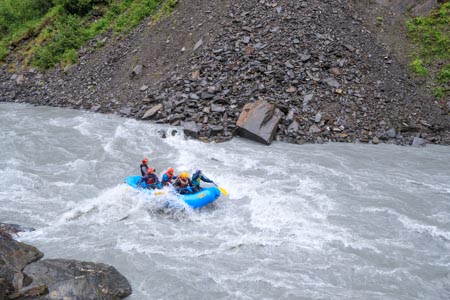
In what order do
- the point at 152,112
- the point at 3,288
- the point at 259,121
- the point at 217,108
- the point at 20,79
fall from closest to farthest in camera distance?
the point at 3,288 < the point at 259,121 < the point at 217,108 < the point at 152,112 < the point at 20,79

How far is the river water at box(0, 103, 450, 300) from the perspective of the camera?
327 inches

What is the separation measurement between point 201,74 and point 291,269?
12336mm

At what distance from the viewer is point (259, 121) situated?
16.3 m

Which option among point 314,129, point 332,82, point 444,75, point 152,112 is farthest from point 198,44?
point 444,75

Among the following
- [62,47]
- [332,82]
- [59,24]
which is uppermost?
[59,24]

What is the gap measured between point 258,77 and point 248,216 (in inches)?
360

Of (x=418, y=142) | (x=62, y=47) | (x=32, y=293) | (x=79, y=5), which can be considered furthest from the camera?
(x=79, y=5)

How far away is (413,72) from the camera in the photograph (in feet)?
65.4

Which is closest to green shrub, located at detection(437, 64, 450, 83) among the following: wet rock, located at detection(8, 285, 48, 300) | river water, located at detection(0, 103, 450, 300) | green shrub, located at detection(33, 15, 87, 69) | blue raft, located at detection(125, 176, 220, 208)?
river water, located at detection(0, 103, 450, 300)

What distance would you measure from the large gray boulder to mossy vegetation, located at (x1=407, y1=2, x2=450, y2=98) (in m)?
8.27

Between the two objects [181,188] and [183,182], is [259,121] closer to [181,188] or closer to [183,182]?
[183,182]

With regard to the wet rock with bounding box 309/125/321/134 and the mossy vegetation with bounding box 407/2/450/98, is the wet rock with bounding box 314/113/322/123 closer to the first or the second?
the wet rock with bounding box 309/125/321/134

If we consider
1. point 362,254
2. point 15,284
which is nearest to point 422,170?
point 362,254

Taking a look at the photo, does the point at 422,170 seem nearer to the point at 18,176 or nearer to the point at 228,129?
the point at 228,129
